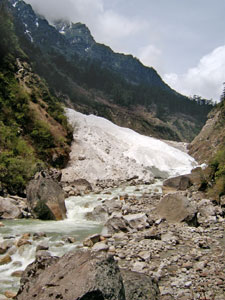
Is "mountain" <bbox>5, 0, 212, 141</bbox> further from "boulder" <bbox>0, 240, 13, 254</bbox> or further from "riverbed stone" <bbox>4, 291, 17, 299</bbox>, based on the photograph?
→ "riverbed stone" <bbox>4, 291, 17, 299</bbox>

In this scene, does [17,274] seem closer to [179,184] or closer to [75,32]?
[179,184]

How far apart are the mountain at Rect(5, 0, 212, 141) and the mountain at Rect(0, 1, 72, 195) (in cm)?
3918

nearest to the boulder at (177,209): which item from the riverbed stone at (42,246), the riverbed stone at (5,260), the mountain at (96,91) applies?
the riverbed stone at (42,246)

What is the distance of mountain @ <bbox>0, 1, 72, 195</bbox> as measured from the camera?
2116 cm

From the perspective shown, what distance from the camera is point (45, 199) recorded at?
16.0 meters

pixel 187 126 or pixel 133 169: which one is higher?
pixel 187 126

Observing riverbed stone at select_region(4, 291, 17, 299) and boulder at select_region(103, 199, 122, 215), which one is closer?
riverbed stone at select_region(4, 291, 17, 299)

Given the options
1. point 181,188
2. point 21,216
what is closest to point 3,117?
point 21,216

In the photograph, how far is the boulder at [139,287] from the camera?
217 inches

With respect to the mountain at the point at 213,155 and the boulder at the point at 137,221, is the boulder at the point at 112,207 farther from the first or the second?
the mountain at the point at 213,155

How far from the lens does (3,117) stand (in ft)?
99.2

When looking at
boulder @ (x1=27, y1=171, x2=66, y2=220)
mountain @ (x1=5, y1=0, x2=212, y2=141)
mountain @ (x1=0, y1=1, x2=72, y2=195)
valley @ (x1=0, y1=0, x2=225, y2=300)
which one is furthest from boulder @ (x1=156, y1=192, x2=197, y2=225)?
mountain @ (x1=5, y1=0, x2=212, y2=141)

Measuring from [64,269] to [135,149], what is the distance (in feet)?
133

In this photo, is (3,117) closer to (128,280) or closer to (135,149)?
(135,149)
